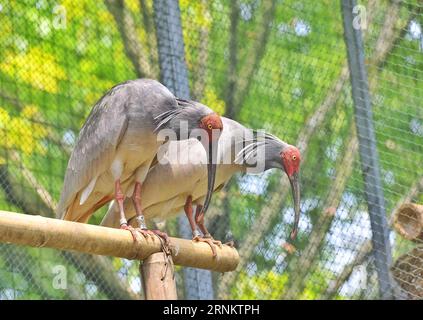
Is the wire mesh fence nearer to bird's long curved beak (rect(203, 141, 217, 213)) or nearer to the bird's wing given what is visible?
the bird's wing

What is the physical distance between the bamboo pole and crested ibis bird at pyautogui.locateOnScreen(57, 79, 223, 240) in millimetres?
340

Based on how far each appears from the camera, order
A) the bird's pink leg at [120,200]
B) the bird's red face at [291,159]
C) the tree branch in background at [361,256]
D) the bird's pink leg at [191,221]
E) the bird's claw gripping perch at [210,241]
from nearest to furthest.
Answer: the bird's claw gripping perch at [210,241], the bird's pink leg at [120,200], the bird's pink leg at [191,221], the bird's red face at [291,159], the tree branch in background at [361,256]

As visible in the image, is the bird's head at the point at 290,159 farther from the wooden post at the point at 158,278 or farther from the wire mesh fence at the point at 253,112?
the wooden post at the point at 158,278

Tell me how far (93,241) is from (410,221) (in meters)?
1.97

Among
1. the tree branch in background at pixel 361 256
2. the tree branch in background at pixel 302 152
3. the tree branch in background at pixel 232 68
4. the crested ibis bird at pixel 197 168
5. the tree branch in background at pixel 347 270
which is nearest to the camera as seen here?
the crested ibis bird at pixel 197 168

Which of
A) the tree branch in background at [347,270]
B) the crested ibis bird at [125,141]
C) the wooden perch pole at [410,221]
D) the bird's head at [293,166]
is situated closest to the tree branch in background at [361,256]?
the tree branch in background at [347,270]

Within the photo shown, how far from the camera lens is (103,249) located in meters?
3.62

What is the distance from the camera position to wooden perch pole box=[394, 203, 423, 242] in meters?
4.95

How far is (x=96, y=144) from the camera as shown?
4.64m

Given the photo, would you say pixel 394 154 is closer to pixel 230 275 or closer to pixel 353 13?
pixel 353 13

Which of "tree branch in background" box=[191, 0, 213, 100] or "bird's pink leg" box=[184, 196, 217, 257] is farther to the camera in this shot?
"tree branch in background" box=[191, 0, 213, 100]

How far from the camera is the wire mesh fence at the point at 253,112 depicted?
5.70 meters

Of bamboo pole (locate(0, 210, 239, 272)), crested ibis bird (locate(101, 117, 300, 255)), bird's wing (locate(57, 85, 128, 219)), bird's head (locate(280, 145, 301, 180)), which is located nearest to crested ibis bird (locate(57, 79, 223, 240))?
bird's wing (locate(57, 85, 128, 219))
